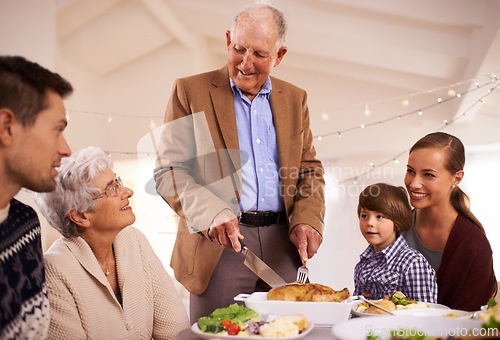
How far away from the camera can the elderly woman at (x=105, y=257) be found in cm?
144

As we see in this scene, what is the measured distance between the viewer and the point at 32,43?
4078 mm

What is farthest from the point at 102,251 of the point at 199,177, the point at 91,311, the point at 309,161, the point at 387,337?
the point at 387,337

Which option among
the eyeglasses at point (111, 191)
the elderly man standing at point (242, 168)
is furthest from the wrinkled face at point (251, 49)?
the eyeglasses at point (111, 191)

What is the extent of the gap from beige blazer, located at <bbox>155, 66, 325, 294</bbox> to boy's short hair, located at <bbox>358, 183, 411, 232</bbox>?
382mm

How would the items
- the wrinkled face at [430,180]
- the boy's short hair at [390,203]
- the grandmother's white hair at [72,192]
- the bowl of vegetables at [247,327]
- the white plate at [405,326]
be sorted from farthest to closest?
the boy's short hair at [390,203], the wrinkled face at [430,180], the grandmother's white hair at [72,192], the bowl of vegetables at [247,327], the white plate at [405,326]

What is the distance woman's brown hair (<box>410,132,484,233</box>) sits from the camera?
182 centimetres

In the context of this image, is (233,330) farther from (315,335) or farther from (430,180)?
(430,180)

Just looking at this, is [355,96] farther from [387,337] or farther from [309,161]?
[387,337]

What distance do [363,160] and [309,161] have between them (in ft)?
8.46

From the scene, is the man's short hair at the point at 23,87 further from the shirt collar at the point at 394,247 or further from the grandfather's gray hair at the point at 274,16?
the shirt collar at the point at 394,247

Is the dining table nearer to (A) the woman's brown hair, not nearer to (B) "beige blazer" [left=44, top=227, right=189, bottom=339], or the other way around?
(B) "beige blazer" [left=44, top=227, right=189, bottom=339]

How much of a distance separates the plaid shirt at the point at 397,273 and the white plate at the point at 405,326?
34.4 inches

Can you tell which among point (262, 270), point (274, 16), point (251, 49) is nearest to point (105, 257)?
point (262, 270)

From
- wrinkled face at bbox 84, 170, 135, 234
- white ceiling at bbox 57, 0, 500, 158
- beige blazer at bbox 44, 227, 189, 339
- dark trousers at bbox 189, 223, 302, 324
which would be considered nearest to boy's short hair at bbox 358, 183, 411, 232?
dark trousers at bbox 189, 223, 302, 324
